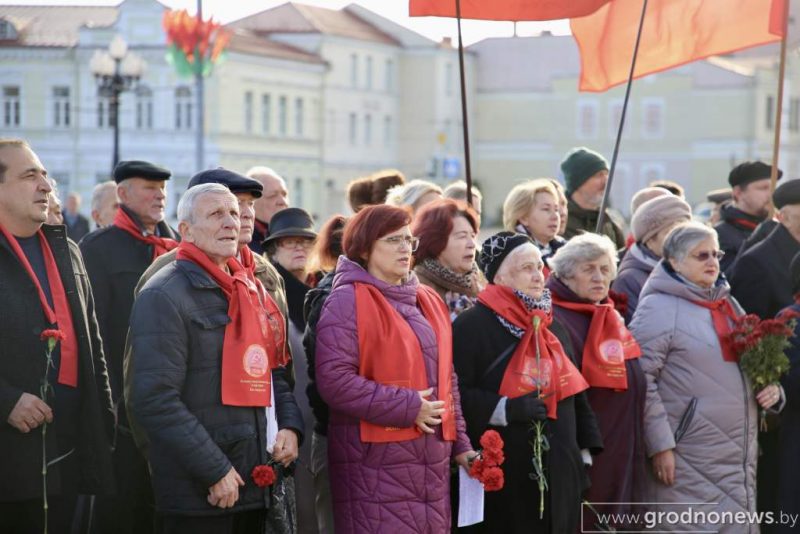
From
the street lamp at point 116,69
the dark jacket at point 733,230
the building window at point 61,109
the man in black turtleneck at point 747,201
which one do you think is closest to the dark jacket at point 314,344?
the dark jacket at point 733,230

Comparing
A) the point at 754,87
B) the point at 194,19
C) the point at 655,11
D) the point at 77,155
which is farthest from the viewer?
the point at 754,87

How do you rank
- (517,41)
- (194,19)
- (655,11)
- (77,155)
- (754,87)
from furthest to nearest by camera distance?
(517,41) → (754,87) → (77,155) → (194,19) → (655,11)

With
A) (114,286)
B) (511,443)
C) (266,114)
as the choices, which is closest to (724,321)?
(511,443)

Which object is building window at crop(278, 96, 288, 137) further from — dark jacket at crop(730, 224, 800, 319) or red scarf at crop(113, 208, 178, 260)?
red scarf at crop(113, 208, 178, 260)

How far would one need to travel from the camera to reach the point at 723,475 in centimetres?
727

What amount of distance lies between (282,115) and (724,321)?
59171mm

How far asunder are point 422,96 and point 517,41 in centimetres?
670

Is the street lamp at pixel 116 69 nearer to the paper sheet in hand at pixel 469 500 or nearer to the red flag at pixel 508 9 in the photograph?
the red flag at pixel 508 9

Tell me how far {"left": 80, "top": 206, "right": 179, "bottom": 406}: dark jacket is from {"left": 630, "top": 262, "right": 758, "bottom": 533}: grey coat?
2.60 meters

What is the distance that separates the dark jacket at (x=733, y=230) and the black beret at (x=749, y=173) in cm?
20

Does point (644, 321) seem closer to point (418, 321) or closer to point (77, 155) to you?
point (418, 321)

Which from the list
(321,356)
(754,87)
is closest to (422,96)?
(754,87)

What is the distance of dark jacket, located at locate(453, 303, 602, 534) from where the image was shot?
6.58m

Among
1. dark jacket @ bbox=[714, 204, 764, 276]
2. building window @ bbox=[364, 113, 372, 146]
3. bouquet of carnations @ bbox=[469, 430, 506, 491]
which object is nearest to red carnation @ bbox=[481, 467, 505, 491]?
bouquet of carnations @ bbox=[469, 430, 506, 491]
